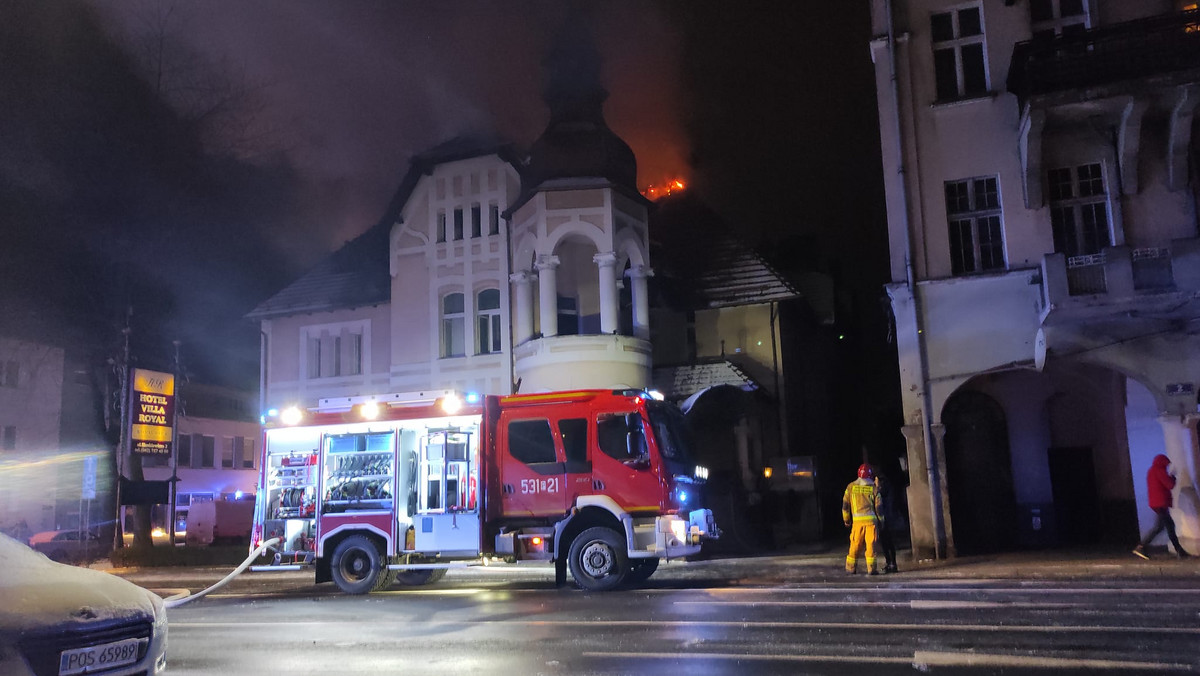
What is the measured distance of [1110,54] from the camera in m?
15.8

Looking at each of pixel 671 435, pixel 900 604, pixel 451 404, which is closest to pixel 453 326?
pixel 451 404

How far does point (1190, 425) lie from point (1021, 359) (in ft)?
9.63

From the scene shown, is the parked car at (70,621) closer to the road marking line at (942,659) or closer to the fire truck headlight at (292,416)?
the road marking line at (942,659)

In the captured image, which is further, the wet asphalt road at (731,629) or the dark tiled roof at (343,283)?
the dark tiled roof at (343,283)

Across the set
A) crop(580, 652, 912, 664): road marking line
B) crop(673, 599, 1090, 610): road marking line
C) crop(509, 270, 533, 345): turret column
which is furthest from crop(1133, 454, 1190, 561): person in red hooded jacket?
crop(509, 270, 533, 345): turret column

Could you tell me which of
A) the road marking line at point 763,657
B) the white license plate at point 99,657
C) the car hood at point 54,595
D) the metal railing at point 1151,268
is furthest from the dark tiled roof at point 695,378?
the white license plate at point 99,657

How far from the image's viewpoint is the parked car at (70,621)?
16.2 ft

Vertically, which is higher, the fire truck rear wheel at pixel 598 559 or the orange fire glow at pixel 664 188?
the orange fire glow at pixel 664 188

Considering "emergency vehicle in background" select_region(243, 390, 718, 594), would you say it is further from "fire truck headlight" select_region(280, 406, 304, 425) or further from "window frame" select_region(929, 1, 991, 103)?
"window frame" select_region(929, 1, 991, 103)

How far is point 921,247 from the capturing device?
18.1m

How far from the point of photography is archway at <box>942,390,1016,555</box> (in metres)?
19.7

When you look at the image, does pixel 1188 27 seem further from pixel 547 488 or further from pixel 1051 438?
pixel 547 488

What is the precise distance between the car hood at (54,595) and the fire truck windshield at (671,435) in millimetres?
8809

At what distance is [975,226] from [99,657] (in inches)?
670
